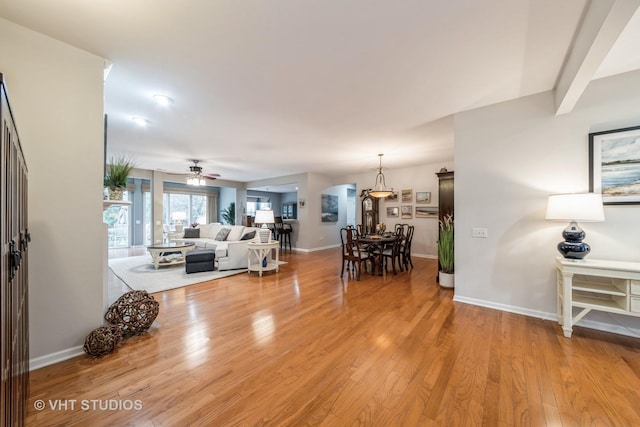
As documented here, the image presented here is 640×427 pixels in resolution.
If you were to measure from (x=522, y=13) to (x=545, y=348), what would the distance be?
282cm

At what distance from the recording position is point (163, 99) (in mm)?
2928

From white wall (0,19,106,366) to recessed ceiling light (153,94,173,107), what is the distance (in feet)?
2.27

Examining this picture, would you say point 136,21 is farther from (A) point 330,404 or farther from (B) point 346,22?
(A) point 330,404

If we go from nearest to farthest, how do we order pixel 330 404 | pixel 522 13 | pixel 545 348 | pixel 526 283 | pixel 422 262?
pixel 330 404 < pixel 522 13 < pixel 545 348 < pixel 526 283 < pixel 422 262

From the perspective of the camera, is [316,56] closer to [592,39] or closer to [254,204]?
[592,39]

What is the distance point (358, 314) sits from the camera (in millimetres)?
2971

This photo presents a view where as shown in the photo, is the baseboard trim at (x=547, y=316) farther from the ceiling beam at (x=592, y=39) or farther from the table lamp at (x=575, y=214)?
the ceiling beam at (x=592, y=39)

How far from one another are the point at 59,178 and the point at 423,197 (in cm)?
713

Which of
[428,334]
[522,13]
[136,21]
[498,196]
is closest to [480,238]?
[498,196]

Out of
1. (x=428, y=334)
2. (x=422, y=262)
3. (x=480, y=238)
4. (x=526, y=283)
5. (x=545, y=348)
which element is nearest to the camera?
(x=545, y=348)

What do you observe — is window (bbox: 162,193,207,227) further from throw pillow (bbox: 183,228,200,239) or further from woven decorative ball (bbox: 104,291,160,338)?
woven decorative ball (bbox: 104,291,160,338)

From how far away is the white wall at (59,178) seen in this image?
1880 millimetres

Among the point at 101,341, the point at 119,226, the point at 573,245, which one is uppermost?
the point at 573,245

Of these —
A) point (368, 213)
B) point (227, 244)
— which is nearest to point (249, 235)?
point (227, 244)
